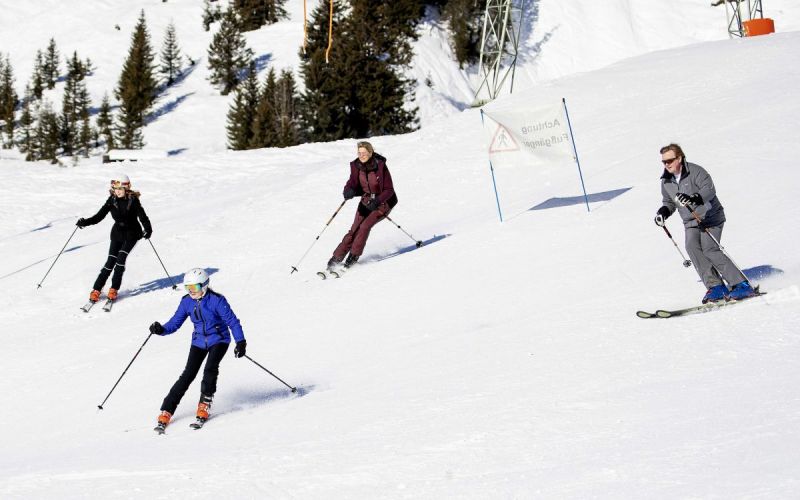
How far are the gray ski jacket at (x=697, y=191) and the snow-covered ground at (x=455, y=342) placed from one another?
2.49ft

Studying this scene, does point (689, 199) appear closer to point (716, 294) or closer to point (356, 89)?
point (716, 294)

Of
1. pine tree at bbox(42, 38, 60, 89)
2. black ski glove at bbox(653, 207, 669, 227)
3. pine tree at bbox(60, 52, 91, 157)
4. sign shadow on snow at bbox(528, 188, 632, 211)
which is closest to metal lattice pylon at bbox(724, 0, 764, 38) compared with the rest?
sign shadow on snow at bbox(528, 188, 632, 211)

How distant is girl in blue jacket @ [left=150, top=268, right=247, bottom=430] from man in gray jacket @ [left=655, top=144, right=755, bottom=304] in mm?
3793

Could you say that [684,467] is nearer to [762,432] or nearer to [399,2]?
[762,432]

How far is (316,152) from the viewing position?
24609 mm

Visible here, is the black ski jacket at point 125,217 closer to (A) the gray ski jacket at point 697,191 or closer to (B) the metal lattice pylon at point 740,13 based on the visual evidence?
(A) the gray ski jacket at point 697,191

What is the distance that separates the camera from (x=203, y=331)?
7105 mm

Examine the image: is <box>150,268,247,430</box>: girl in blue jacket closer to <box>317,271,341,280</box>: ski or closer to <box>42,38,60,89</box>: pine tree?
<box>317,271,341,280</box>: ski

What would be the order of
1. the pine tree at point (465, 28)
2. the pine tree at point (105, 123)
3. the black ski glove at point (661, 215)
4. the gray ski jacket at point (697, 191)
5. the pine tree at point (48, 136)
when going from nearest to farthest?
the gray ski jacket at point (697, 191) < the black ski glove at point (661, 215) < the pine tree at point (105, 123) < the pine tree at point (48, 136) < the pine tree at point (465, 28)

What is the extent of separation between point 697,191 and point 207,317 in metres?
4.17

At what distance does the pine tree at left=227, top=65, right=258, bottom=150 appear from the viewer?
4788 cm

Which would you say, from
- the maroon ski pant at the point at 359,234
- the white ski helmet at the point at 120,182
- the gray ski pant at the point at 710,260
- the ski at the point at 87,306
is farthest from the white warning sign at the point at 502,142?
the ski at the point at 87,306

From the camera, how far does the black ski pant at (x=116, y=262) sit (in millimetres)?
11750

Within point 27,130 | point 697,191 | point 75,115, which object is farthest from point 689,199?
point 27,130
